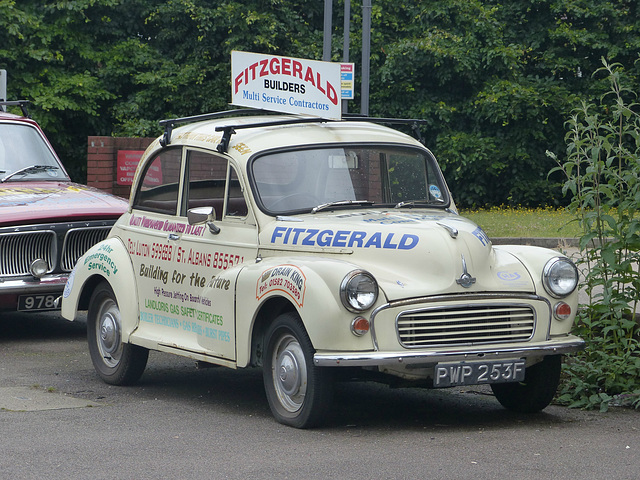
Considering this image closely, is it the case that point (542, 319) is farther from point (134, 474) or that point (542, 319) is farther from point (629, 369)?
point (134, 474)

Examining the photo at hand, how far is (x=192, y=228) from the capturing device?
26.1 feet

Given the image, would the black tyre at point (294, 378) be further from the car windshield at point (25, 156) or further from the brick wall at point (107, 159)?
the brick wall at point (107, 159)

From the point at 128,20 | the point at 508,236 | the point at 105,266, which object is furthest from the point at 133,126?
the point at 105,266

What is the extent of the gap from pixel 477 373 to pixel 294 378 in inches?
42.2

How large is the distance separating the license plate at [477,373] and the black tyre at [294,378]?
0.65m

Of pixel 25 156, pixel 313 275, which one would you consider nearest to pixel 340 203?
pixel 313 275

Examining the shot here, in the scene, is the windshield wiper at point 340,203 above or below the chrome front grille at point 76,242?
above

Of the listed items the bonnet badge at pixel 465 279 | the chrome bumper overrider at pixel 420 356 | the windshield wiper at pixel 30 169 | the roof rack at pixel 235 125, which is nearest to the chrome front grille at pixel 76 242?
the windshield wiper at pixel 30 169

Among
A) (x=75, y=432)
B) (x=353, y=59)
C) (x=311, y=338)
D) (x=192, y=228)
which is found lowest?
(x=75, y=432)

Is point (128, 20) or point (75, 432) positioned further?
point (128, 20)

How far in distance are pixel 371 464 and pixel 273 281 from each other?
1.41 meters

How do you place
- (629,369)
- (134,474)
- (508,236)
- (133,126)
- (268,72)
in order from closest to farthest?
(134,474) → (629,369) → (268,72) → (508,236) → (133,126)

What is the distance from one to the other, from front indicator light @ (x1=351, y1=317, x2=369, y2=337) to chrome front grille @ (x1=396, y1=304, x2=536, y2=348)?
185mm

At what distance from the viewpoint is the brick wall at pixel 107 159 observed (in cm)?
1898
